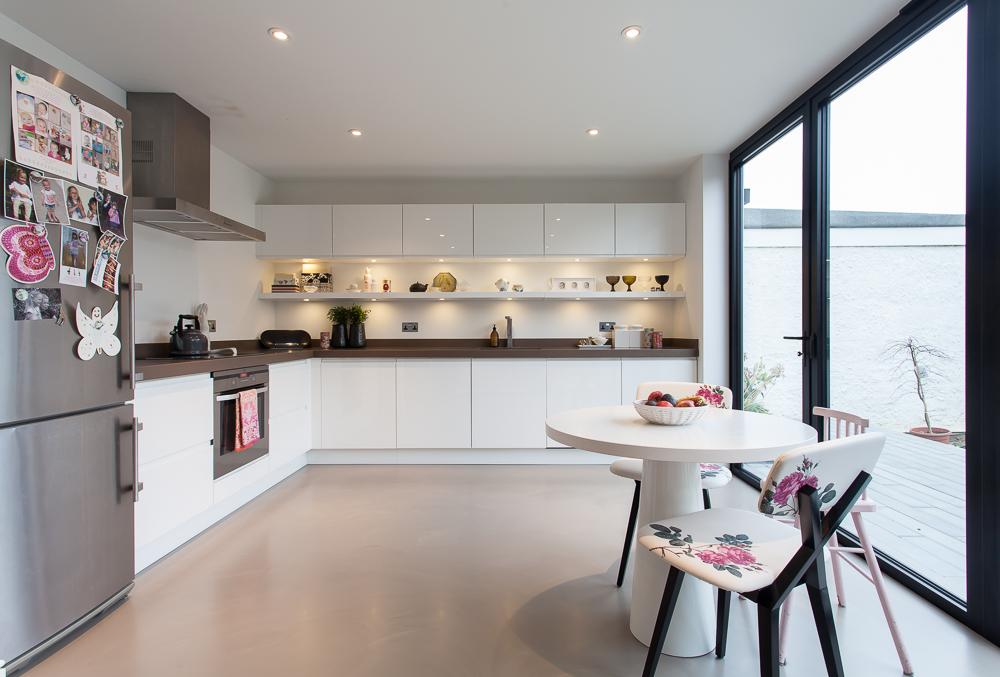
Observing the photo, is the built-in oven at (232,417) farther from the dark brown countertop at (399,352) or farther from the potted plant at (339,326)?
the potted plant at (339,326)

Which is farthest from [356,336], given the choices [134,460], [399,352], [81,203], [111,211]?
[81,203]

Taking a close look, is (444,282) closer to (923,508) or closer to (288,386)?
(288,386)

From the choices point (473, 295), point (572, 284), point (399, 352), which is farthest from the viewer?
point (572, 284)

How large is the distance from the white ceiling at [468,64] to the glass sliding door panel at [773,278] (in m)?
0.36

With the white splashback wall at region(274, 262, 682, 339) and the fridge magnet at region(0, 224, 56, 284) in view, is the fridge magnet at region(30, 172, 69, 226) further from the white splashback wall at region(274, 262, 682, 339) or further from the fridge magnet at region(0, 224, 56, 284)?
the white splashback wall at region(274, 262, 682, 339)

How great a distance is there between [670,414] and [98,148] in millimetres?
2385

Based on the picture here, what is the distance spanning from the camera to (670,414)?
1737mm

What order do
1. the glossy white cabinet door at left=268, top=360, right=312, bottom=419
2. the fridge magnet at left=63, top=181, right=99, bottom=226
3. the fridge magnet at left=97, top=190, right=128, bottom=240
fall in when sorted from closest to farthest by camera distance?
the fridge magnet at left=63, top=181, right=99, bottom=226 < the fridge magnet at left=97, top=190, right=128, bottom=240 < the glossy white cabinet door at left=268, top=360, right=312, bottom=419

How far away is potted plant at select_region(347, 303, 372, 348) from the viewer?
4422 mm

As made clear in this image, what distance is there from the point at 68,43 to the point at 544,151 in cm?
289

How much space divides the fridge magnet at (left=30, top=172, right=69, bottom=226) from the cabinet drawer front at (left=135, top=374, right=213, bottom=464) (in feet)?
2.58

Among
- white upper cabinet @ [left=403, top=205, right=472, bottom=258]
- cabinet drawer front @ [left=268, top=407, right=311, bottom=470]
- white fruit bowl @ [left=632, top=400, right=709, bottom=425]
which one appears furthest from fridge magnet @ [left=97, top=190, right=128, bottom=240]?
white upper cabinet @ [left=403, top=205, right=472, bottom=258]

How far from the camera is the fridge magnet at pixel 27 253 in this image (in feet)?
4.97

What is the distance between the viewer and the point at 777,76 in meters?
2.70
